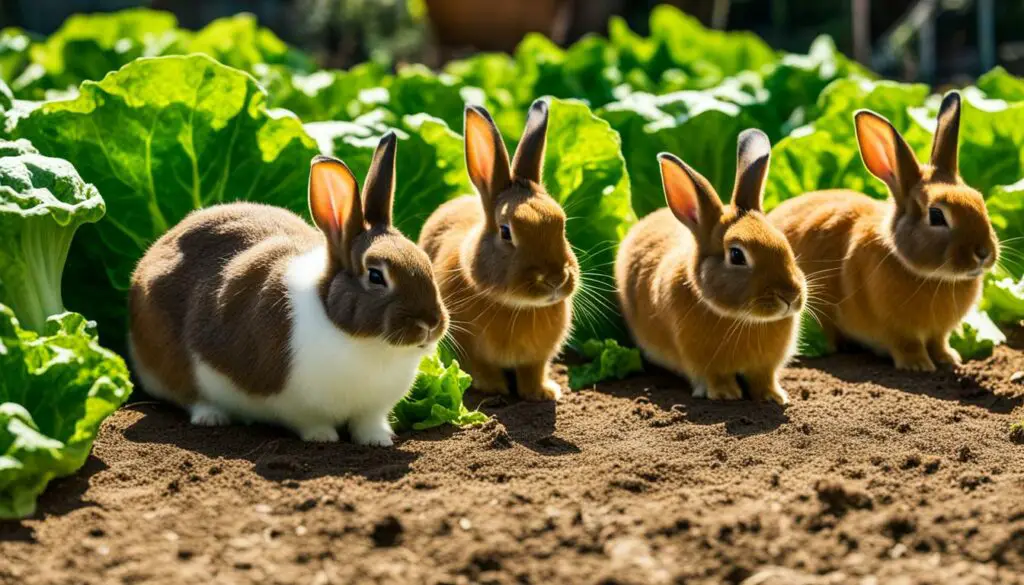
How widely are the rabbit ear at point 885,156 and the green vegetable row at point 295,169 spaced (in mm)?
837

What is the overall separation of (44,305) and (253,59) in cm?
526

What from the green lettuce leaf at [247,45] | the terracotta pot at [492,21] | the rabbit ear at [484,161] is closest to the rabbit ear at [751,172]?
the rabbit ear at [484,161]

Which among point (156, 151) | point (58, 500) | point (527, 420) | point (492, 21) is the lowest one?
point (492, 21)

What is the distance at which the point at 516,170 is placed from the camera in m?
5.85

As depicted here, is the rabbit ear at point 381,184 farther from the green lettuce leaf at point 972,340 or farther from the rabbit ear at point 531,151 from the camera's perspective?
the green lettuce leaf at point 972,340

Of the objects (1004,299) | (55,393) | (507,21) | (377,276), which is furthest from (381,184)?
(507,21)

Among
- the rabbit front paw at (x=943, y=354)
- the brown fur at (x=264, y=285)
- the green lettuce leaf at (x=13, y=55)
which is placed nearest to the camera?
the brown fur at (x=264, y=285)

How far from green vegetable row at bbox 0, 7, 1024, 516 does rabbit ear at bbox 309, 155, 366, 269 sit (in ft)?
2.67

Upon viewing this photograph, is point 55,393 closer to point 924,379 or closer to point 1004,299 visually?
point 924,379

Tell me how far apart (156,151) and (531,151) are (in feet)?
6.09

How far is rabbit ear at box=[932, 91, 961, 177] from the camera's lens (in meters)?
6.33

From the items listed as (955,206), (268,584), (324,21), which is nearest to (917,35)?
(324,21)

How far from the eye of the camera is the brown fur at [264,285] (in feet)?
16.3

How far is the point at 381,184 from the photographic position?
5109 mm
